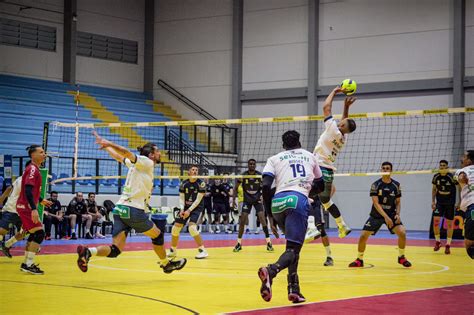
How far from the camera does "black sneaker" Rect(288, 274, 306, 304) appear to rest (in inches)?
370

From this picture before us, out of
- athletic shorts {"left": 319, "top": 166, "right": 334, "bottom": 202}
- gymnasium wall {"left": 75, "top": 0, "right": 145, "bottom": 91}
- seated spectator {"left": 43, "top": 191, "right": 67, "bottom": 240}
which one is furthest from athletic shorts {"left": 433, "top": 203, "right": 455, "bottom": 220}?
gymnasium wall {"left": 75, "top": 0, "right": 145, "bottom": 91}

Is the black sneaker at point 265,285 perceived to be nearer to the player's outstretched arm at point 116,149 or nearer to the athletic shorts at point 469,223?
the player's outstretched arm at point 116,149

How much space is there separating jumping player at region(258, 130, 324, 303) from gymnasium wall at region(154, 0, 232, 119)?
27727mm

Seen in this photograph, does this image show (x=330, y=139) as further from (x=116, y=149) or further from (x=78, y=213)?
(x=78, y=213)

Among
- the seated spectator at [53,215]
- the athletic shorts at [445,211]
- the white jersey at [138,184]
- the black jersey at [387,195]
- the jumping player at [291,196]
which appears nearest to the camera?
the jumping player at [291,196]

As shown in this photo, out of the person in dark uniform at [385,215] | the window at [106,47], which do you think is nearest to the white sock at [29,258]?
the person in dark uniform at [385,215]

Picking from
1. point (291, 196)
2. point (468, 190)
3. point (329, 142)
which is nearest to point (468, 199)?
point (468, 190)

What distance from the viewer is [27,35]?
35.2 meters

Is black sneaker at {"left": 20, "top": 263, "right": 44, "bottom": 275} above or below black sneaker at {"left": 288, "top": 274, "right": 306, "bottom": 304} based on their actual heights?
below

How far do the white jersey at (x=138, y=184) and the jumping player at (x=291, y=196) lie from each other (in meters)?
2.71

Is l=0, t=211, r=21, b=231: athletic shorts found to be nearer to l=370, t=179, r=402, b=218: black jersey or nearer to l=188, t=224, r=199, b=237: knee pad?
l=188, t=224, r=199, b=237: knee pad

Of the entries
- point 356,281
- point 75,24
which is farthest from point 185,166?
point 356,281

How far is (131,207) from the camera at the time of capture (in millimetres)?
11773

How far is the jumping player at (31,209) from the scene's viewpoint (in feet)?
43.1
